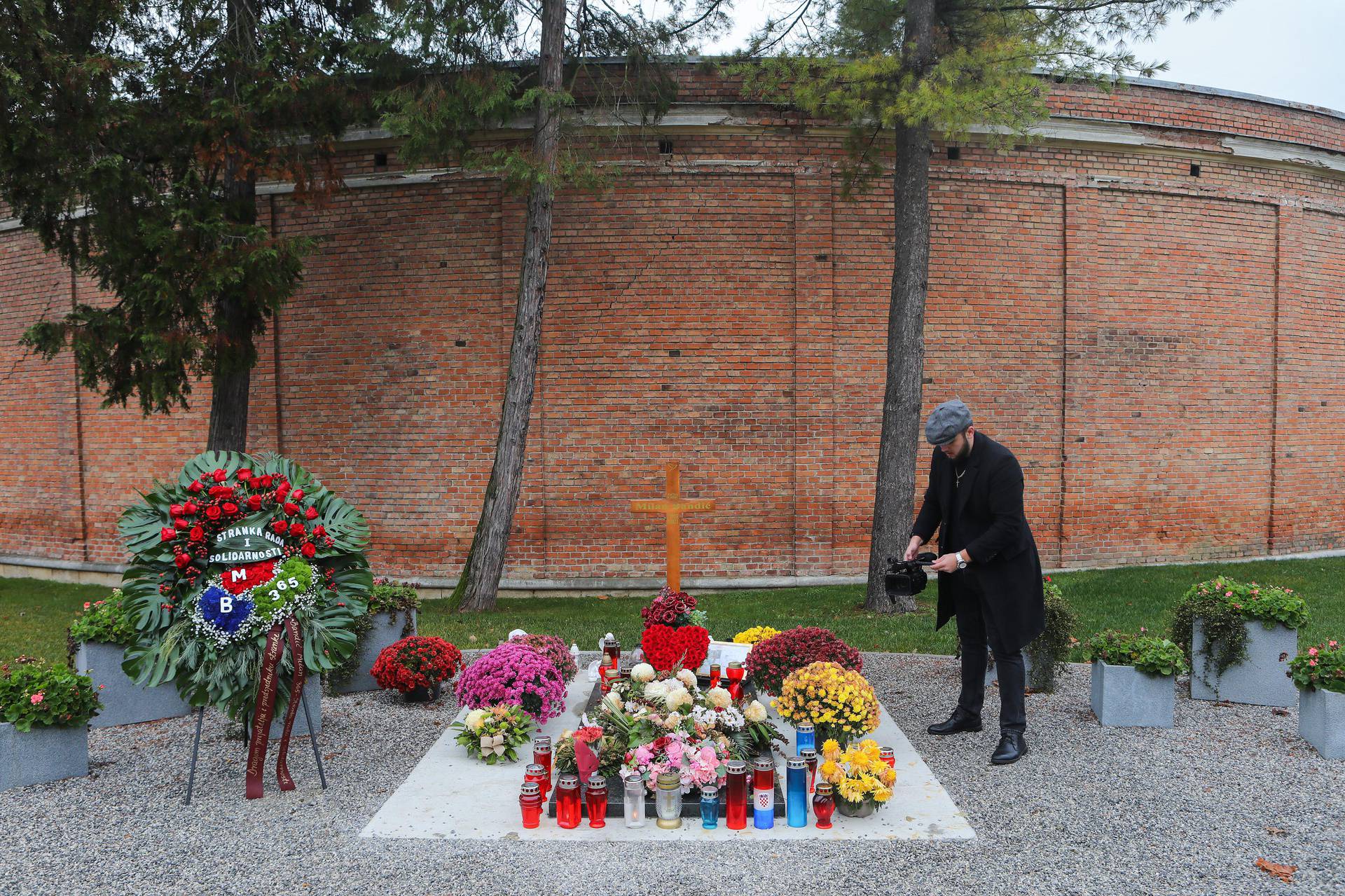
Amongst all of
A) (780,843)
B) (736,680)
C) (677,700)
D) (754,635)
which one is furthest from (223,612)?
(754,635)

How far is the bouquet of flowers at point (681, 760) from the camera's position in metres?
4.11

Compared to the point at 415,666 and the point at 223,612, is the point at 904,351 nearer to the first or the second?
the point at 415,666

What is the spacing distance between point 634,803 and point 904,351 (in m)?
6.40

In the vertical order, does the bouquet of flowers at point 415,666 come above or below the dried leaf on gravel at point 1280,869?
above

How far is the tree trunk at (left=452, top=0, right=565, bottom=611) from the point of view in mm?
9688

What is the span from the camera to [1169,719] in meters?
5.51

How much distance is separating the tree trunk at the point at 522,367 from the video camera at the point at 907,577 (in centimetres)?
558

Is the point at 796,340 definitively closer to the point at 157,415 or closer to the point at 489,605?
the point at 489,605

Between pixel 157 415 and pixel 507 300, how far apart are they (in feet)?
17.9

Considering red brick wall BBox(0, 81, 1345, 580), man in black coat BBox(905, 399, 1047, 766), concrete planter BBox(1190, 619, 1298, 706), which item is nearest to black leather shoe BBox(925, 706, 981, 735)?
man in black coat BBox(905, 399, 1047, 766)

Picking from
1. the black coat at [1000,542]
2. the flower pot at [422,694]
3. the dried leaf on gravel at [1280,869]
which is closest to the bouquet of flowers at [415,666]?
the flower pot at [422,694]

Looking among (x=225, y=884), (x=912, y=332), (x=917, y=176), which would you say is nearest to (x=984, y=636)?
(x=225, y=884)

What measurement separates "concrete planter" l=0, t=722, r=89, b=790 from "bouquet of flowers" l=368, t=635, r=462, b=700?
5.69 ft

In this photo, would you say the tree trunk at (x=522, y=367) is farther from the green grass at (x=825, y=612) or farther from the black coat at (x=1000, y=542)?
the black coat at (x=1000, y=542)
